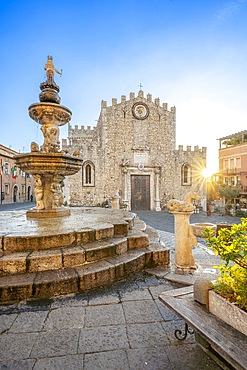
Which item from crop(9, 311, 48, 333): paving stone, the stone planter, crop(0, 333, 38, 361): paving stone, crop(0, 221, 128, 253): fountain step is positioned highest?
crop(0, 221, 128, 253): fountain step

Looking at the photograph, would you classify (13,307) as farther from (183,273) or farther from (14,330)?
(183,273)

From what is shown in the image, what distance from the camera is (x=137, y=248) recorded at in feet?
13.8

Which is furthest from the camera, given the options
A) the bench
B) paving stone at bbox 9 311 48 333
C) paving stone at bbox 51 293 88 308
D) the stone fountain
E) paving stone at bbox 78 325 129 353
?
the stone fountain

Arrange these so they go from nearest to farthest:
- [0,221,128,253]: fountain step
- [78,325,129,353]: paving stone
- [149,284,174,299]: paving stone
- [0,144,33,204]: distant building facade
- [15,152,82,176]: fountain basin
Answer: [78,325,129,353]: paving stone → [149,284,174,299]: paving stone → [0,221,128,253]: fountain step → [15,152,82,176]: fountain basin → [0,144,33,204]: distant building facade

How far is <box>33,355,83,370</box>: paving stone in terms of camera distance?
1.73 metres

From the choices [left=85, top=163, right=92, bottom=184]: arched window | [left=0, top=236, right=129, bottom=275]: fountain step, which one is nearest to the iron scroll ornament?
[left=85, top=163, right=92, bottom=184]: arched window

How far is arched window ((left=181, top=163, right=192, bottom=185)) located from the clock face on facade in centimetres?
682

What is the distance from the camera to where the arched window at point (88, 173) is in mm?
22047

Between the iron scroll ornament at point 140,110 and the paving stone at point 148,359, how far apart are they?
2275 centimetres

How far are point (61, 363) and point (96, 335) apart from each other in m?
0.41

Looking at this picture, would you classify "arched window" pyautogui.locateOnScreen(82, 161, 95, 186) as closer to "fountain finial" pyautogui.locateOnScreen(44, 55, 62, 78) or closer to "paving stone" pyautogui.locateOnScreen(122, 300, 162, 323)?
"fountain finial" pyautogui.locateOnScreen(44, 55, 62, 78)

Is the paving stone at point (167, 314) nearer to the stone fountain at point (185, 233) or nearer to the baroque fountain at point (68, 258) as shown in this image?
the baroque fountain at point (68, 258)

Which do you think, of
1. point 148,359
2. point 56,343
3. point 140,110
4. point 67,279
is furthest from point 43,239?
point 140,110

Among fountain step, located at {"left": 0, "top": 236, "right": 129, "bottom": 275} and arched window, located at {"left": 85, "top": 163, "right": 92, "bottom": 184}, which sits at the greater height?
arched window, located at {"left": 85, "top": 163, "right": 92, "bottom": 184}
